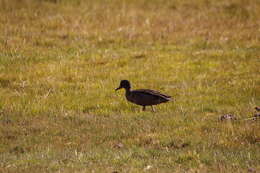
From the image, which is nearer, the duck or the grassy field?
the grassy field

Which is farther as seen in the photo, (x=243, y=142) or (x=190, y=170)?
(x=243, y=142)

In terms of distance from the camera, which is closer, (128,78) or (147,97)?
A: (147,97)

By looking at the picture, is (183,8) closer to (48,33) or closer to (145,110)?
(48,33)

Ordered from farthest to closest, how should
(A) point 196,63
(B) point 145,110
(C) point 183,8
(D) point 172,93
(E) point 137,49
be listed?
(C) point 183,8, (E) point 137,49, (A) point 196,63, (D) point 172,93, (B) point 145,110

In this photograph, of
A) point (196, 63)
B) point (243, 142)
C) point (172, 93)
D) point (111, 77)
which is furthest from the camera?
point (196, 63)

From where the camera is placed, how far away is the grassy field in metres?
9.45

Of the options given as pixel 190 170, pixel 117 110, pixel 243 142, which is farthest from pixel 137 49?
pixel 190 170

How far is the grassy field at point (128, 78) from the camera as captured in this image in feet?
31.0

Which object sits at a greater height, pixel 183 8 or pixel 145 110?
pixel 183 8

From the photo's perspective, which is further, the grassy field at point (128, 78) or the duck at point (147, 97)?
the duck at point (147, 97)

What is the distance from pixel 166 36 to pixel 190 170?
44.1 feet

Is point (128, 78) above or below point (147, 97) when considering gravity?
below

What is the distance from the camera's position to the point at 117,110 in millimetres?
13133

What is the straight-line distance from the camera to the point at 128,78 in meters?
16.1
